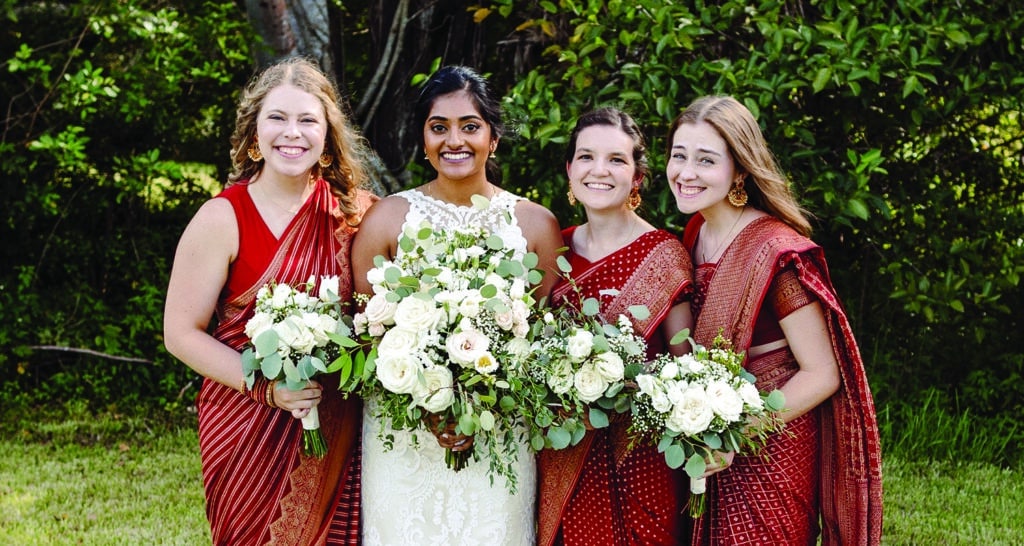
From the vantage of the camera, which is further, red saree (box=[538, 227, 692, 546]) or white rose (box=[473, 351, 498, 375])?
red saree (box=[538, 227, 692, 546])

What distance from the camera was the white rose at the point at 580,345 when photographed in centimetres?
252

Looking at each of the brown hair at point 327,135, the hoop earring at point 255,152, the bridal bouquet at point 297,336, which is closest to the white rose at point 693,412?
the bridal bouquet at point 297,336

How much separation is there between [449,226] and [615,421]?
0.74 m

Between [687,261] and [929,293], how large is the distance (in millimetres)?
2099

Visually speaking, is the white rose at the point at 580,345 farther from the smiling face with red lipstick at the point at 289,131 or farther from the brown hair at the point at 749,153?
the smiling face with red lipstick at the point at 289,131

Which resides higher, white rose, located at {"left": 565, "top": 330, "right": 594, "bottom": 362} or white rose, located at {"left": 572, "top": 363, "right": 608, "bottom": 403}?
white rose, located at {"left": 565, "top": 330, "right": 594, "bottom": 362}

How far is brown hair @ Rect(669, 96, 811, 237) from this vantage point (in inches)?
114

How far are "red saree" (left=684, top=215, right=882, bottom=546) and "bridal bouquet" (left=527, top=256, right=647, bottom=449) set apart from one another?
29 cm

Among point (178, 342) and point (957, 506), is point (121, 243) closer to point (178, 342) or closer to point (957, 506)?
point (178, 342)

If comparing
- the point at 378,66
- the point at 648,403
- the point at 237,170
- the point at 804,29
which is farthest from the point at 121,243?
the point at 648,403

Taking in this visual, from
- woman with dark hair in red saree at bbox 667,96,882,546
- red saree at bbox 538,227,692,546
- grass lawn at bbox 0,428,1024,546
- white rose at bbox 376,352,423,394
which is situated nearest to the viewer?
white rose at bbox 376,352,423,394

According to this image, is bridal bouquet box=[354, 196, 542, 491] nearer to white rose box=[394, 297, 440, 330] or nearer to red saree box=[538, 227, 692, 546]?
white rose box=[394, 297, 440, 330]

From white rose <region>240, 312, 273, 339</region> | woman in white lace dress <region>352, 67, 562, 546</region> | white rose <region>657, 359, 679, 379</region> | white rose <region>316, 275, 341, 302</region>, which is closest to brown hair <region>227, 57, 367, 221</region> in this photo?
woman in white lace dress <region>352, 67, 562, 546</region>

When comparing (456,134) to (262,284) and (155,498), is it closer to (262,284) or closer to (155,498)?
(262,284)
